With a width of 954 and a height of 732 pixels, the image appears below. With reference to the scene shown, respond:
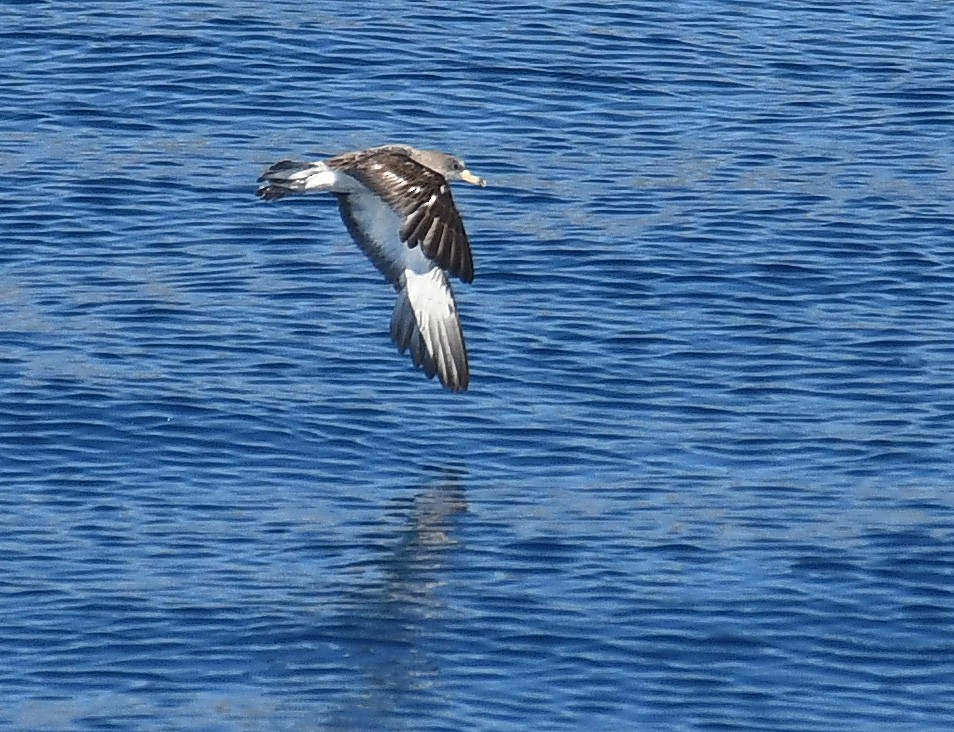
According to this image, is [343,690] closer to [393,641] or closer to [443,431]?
[393,641]

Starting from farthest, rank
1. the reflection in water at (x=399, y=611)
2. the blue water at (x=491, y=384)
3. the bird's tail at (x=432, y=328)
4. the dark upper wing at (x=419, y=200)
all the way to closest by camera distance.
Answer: the bird's tail at (x=432, y=328)
the dark upper wing at (x=419, y=200)
the blue water at (x=491, y=384)
the reflection in water at (x=399, y=611)

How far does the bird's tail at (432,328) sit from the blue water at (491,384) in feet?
1.95

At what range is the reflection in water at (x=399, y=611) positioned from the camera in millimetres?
12867

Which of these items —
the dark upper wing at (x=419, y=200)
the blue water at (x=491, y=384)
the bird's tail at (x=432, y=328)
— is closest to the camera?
the blue water at (x=491, y=384)

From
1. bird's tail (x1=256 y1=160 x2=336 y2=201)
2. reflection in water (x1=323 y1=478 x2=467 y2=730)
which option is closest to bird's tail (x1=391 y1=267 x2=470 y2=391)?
reflection in water (x1=323 y1=478 x2=467 y2=730)

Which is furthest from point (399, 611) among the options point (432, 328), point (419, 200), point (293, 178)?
point (293, 178)

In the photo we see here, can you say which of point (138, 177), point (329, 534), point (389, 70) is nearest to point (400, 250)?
point (329, 534)

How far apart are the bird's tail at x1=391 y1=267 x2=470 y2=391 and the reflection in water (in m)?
0.80

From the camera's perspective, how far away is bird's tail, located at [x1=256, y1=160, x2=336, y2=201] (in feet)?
51.1

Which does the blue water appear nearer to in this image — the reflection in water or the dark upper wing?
the reflection in water

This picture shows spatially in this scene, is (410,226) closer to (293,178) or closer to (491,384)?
(293,178)

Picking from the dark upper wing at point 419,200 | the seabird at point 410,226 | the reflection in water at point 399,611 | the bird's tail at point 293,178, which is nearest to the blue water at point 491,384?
the reflection in water at point 399,611

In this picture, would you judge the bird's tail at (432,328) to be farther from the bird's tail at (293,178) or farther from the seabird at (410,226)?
the bird's tail at (293,178)

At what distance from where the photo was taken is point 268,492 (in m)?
15.7
